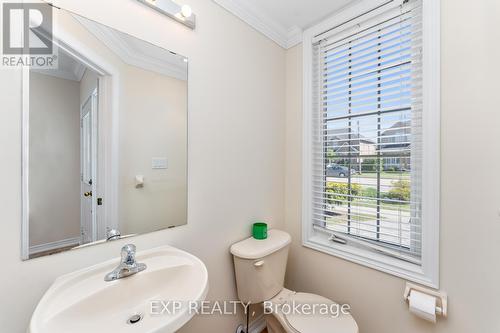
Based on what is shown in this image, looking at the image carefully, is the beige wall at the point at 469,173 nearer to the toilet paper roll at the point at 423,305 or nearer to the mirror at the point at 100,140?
the toilet paper roll at the point at 423,305

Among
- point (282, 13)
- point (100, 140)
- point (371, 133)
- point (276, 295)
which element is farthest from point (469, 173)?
point (100, 140)

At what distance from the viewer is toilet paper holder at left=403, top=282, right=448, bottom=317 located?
1.05 metres

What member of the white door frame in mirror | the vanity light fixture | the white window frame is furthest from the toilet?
the vanity light fixture

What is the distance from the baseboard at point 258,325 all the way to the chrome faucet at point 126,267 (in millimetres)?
1151

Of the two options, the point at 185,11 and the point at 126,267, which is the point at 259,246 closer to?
the point at 126,267

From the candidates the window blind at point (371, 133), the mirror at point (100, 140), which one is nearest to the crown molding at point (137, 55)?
the mirror at point (100, 140)

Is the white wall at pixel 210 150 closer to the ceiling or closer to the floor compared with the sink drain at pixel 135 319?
closer to the ceiling

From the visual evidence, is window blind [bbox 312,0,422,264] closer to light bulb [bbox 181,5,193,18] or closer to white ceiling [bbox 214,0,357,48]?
white ceiling [bbox 214,0,357,48]

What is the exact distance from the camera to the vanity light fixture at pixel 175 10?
3.36 ft

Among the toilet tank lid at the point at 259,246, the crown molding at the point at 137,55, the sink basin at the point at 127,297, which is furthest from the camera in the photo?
the toilet tank lid at the point at 259,246

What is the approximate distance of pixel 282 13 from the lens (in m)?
1.53

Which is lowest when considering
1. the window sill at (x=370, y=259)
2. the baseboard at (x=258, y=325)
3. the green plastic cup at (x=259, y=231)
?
the baseboard at (x=258, y=325)

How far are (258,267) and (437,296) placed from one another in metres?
0.95

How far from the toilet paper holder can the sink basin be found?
1.13m
